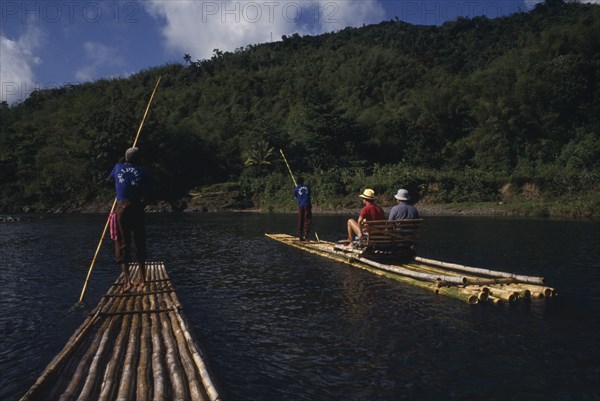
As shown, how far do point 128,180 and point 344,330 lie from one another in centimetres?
526

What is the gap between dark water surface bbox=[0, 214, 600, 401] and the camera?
577 cm

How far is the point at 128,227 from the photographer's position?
31.7 ft

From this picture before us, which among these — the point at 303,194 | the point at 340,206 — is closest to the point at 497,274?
the point at 303,194

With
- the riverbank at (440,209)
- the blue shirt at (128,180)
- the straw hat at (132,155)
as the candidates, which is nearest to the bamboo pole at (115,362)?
the blue shirt at (128,180)

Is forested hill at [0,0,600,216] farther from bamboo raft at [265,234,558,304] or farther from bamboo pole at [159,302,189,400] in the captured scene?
bamboo pole at [159,302,189,400]

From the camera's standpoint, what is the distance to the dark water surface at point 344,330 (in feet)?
18.9

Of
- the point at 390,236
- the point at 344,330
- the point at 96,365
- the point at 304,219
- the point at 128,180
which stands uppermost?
the point at 128,180

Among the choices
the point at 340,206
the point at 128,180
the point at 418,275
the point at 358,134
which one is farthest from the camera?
the point at 358,134

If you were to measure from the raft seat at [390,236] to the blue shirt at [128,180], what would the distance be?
232 inches

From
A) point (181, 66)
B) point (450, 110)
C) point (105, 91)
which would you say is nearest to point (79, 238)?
point (450, 110)

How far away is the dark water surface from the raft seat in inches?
39.4

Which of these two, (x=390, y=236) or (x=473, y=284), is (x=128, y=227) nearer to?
(x=390, y=236)

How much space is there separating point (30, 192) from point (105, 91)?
41535 millimetres

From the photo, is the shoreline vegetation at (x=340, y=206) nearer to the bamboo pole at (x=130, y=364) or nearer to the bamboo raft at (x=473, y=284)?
the bamboo raft at (x=473, y=284)
